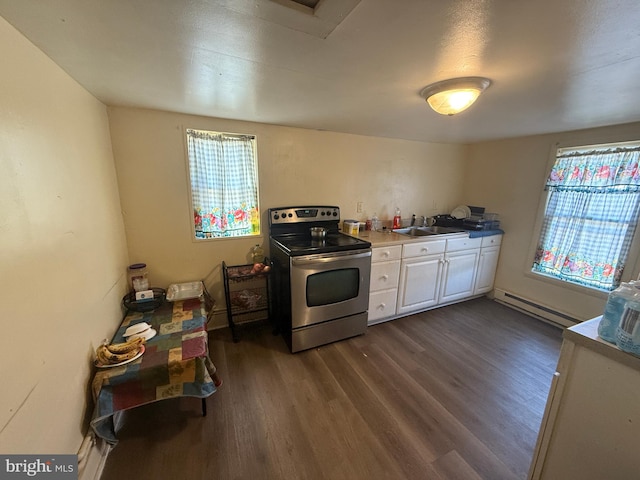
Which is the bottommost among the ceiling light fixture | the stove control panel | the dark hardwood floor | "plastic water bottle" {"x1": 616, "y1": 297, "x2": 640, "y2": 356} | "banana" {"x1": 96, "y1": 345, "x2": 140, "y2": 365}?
the dark hardwood floor

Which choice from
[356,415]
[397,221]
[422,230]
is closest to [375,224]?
[397,221]

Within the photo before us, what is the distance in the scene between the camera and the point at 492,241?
10.3 feet

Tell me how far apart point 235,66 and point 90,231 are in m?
1.25

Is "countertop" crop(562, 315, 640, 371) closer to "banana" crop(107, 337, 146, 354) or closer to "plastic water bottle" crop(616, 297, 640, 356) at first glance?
"plastic water bottle" crop(616, 297, 640, 356)

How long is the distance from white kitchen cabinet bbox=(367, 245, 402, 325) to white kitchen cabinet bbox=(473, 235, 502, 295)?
1324 mm

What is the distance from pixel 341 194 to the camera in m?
2.89

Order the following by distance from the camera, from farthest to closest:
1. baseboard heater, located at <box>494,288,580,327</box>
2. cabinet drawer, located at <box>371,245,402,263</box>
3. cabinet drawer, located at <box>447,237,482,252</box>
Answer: cabinet drawer, located at <box>447,237,482,252</box> < baseboard heater, located at <box>494,288,580,327</box> < cabinet drawer, located at <box>371,245,402,263</box>

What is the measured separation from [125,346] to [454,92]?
2.41 m

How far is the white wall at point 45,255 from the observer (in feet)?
2.68

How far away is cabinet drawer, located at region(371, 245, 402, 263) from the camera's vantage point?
243 cm

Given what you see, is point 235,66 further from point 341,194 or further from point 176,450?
point 176,450

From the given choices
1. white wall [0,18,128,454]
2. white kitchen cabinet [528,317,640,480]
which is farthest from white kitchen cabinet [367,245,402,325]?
white wall [0,18,128,454]

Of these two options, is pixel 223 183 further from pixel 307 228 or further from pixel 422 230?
pixel 422 230

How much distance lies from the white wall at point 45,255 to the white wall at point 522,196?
4036mm
